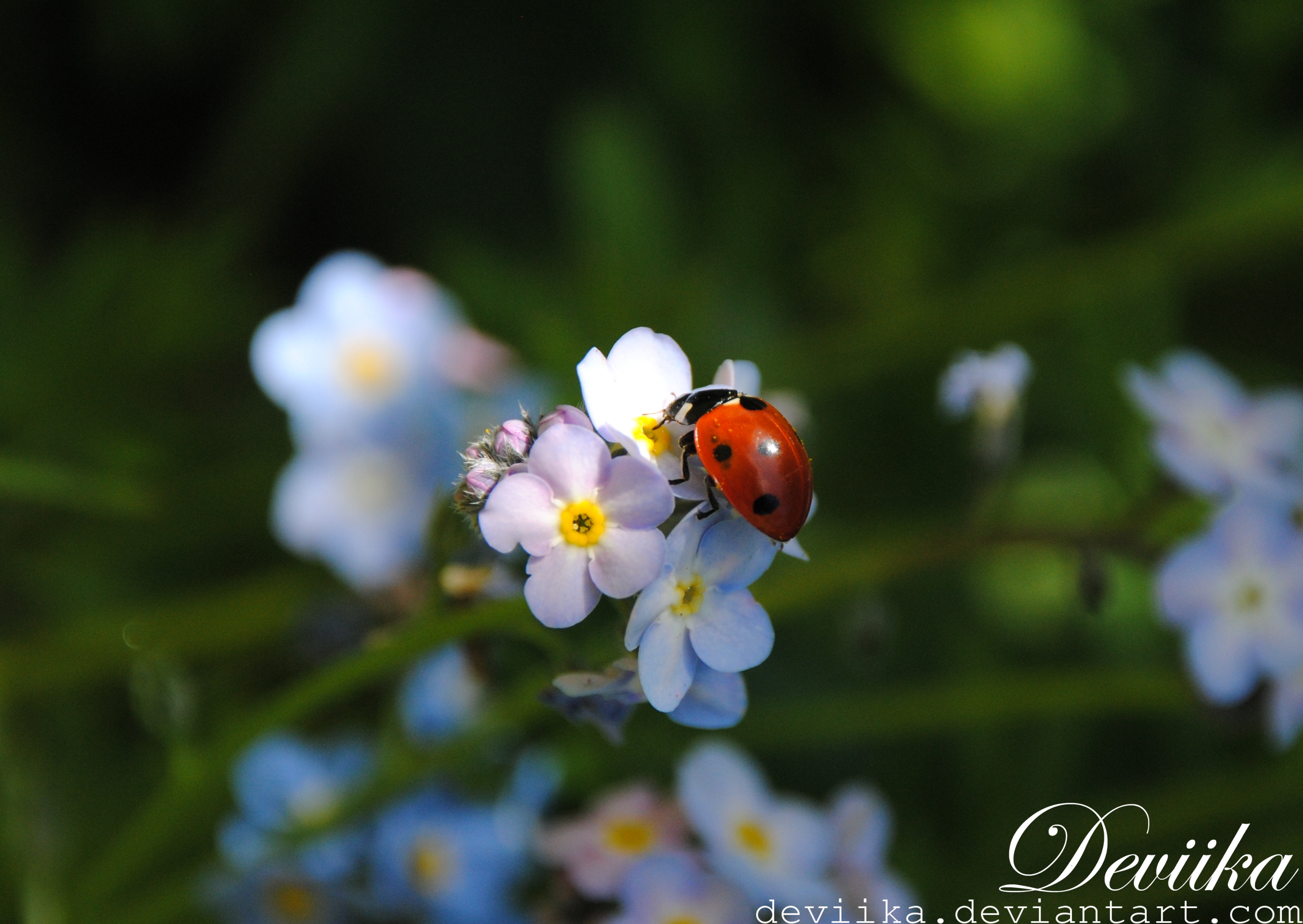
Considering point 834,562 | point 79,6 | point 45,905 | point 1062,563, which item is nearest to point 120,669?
point 45,905

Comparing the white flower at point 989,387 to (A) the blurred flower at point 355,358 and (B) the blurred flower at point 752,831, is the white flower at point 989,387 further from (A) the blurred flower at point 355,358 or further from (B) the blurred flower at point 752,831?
(A) the blurred flower at point 355,358

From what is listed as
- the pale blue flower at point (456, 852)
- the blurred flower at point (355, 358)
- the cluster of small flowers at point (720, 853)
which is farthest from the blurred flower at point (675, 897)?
the blurred flower at point (355, 358)

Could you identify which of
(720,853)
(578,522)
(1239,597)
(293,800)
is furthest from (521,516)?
(1239,597)

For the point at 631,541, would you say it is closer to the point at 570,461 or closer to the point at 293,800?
the point at 570,461

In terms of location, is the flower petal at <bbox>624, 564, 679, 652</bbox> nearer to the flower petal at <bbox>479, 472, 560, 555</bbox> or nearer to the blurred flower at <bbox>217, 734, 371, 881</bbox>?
the flower petal at <bbox>479, 472, 560, 555</bbox>

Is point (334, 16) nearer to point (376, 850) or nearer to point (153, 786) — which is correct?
point (153, 786)

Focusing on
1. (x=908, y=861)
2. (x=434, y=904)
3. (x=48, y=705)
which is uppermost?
(x=48, y=705)

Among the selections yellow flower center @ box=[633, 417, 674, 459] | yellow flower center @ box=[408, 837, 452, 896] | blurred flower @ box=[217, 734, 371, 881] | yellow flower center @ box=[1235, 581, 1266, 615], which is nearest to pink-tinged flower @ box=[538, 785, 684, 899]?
yellow flower center @ box=[408, 837, 452, 896]
